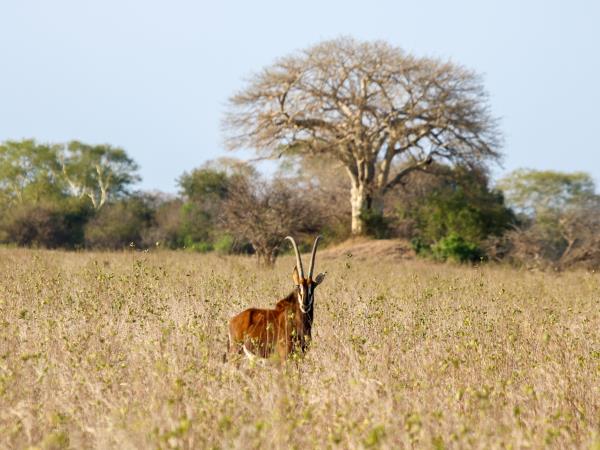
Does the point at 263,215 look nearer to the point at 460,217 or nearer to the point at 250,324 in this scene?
the point at 460,217

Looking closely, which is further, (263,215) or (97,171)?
(97,171)

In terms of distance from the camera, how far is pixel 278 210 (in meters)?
24.0

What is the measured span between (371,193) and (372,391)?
31.2 meters

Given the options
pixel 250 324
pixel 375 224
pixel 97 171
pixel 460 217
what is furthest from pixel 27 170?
pixel 250 324

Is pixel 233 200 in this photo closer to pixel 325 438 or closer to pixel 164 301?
pixel 164 301

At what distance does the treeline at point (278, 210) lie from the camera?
2531 cm

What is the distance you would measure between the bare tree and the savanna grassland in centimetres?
1189

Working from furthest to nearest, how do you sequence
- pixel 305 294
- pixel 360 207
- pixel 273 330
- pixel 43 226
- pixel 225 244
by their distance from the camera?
1. pixel 43 226
2. pixel 360 207
3. pixel 225 244
4. pixel 273 330
5. pixel 305 294

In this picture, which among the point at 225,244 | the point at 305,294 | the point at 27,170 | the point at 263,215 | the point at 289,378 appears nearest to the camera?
the point at 289,378

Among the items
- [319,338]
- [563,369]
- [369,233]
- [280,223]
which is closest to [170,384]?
[319,338]

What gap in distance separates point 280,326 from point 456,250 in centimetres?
2322

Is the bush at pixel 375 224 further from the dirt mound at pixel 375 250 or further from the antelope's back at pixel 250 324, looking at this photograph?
the antelope's back at pixel 250 324

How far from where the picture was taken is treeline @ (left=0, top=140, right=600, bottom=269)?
2531 cm

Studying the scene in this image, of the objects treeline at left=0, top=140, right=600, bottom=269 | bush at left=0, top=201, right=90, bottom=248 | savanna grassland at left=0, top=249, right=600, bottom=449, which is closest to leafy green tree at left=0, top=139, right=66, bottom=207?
treeline at left=0, top=140, right=600, bottom=269
